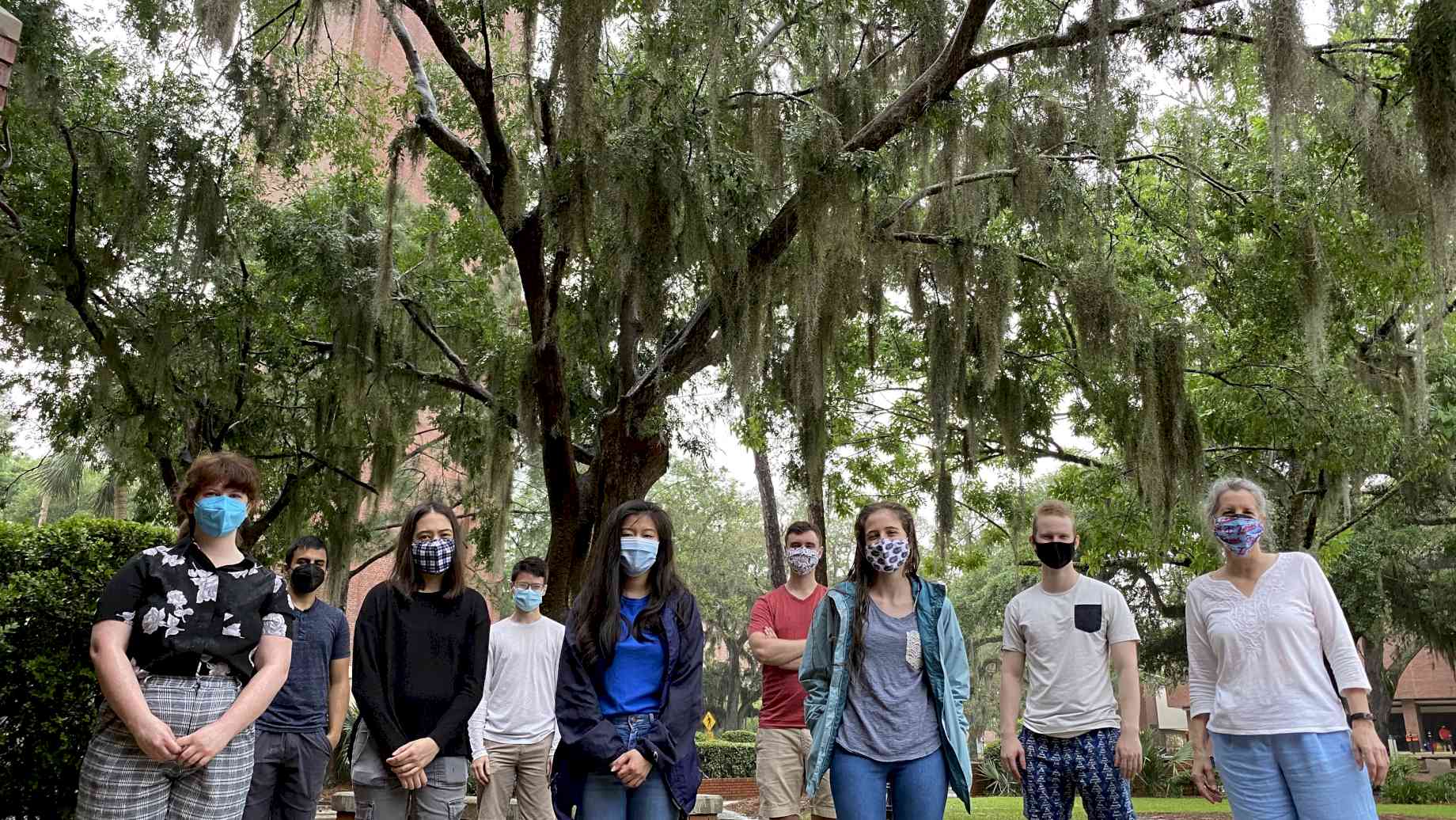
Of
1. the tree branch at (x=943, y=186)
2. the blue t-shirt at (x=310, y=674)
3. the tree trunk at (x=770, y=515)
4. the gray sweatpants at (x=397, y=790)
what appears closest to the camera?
the gray sweatpants at (x=397, y=790)

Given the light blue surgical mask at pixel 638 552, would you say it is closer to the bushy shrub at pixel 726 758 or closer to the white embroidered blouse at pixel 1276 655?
the white embroidered blouse at pixel 1276 655

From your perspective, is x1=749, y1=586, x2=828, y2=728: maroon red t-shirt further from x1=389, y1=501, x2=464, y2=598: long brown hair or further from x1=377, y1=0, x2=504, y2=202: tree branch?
x1=377, y1=0, x2=504, y2=202: tree branch

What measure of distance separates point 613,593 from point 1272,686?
85.2 inches

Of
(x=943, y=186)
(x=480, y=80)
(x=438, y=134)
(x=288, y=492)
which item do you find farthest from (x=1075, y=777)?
(x=288, y=492)

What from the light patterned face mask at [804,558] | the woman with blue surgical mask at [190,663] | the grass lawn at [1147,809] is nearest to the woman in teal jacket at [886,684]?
the light patterned face mask at [804,558]

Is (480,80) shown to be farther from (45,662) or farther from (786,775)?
(786,775)

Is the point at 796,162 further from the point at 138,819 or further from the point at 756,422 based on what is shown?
the point at 138,819

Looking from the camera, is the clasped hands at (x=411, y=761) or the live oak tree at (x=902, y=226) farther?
the live oak tree at (x=902, y=226)

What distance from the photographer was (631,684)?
3.40m

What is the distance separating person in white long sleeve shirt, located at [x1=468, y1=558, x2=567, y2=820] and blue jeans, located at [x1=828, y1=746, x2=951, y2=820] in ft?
7.46

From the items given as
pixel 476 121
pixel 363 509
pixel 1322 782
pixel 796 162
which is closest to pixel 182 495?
pixel 1322 782

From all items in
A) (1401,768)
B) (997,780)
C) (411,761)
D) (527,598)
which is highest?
(527,598)

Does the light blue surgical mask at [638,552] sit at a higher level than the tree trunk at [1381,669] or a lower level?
higher

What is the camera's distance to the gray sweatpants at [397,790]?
347 cm
